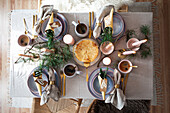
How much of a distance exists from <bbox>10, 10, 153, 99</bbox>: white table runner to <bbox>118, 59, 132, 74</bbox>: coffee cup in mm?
69

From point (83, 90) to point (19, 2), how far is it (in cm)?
175

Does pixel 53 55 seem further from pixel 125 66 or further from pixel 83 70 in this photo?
pixel 125 66

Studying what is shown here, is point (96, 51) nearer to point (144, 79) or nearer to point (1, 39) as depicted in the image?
point (144, 79)

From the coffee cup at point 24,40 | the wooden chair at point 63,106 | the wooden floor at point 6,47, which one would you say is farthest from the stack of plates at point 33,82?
the wooden floor at point 6,47

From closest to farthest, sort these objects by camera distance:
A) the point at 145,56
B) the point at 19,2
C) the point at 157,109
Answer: the point at 145,56, the point at 157,109, the point at 19,2

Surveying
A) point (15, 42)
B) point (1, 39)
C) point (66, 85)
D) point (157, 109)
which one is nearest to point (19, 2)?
point (1, 39)

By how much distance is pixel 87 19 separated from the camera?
4.31 ft

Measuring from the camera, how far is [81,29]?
50.1 inches

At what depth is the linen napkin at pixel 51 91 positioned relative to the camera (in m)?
1.20

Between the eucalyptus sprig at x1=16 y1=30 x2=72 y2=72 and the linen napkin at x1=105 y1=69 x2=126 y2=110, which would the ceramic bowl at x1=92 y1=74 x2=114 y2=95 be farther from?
the eucalyptus sprig at x1=16 y1=30 x2=72 y2=72

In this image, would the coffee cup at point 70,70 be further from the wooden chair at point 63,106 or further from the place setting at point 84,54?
the wooden chair at point 63,106

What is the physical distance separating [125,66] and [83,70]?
38 centimetres

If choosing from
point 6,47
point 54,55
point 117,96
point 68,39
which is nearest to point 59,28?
point 68,39

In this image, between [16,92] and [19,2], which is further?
[19,2]
